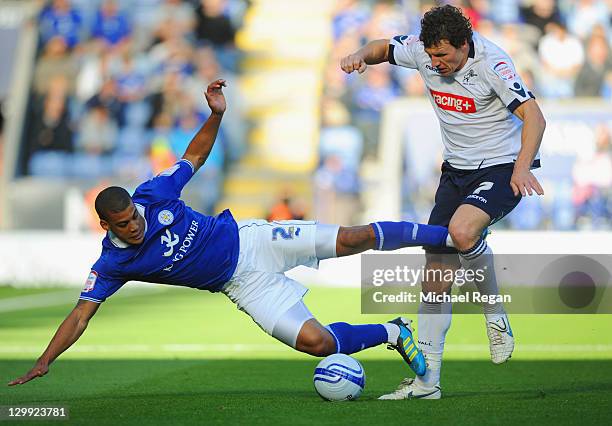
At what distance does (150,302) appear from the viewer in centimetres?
1547

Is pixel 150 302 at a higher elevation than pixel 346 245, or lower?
lower

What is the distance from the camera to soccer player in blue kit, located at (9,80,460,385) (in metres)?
6.62

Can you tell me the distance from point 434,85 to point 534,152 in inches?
34.7

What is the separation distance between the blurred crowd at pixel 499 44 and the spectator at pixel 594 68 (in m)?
0.02

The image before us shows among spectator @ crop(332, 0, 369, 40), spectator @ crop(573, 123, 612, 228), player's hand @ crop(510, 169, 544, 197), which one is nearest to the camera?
player's hand @ crop(510, 169, 544, 197)

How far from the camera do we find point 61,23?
23.1m

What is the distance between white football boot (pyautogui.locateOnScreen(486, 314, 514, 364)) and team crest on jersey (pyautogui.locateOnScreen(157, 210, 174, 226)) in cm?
218

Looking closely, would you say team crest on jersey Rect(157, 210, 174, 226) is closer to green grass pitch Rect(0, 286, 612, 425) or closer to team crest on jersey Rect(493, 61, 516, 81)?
green grass pitch Rect(0, 286, 612, 425)

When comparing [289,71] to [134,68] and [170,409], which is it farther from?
[170,409]

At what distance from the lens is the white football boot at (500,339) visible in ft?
23.6

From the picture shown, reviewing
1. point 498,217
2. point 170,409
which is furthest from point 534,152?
point 170,409

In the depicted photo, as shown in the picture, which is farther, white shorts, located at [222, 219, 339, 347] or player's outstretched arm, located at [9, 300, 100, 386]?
white shorts, located at [222, 219, 339, 347]

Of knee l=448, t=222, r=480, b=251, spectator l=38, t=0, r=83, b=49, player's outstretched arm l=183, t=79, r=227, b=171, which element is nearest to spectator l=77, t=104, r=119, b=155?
spectator l=38, t=0, r=83, b=49

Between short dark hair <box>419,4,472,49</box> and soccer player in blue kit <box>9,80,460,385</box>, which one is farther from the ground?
short dark hair <box>419,4,472,49</box>
